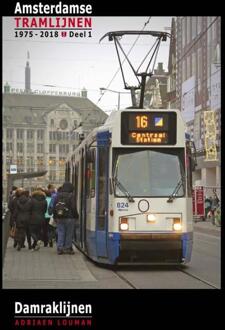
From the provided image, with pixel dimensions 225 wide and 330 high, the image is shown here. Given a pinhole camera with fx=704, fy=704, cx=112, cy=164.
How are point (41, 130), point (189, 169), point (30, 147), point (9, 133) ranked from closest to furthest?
point (189, 169)
point (9, 133)
point (41, 130)
point (30, 147)

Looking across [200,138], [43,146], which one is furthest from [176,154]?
[43,146]

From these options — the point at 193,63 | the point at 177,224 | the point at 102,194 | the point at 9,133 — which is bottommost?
the point at 177,224

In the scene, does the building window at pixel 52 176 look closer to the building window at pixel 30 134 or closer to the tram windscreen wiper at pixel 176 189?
the building window at pixel 30 134

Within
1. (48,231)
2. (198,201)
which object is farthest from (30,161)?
(48,231)

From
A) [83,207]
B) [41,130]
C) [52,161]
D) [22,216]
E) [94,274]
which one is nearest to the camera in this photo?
[94,274]

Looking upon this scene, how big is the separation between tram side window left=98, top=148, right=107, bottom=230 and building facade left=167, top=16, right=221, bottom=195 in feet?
93.0

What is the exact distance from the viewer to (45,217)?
59.3ft

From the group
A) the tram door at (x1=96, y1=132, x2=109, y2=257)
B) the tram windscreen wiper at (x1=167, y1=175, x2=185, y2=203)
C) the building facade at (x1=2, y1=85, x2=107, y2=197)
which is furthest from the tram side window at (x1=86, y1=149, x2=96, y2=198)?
the building facade at (x1=2, y1=85, x2=107, y2=197)

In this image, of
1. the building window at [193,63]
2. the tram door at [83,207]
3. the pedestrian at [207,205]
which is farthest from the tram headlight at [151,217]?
the building window at [193,63]

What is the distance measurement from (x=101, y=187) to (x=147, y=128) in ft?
4.94

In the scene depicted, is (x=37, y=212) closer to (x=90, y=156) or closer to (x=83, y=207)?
(x=83, y=207)

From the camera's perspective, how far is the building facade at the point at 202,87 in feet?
150
